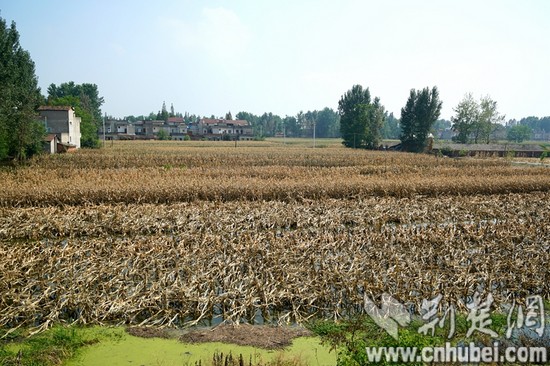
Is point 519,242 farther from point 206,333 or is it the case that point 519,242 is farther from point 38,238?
point 38,238

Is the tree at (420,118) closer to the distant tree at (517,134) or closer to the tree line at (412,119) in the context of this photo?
the tree line at (412,119)

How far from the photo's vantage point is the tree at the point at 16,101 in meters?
33.8

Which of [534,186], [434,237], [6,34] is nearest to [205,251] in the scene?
[434,237]

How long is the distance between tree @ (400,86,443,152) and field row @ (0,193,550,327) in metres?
52.7

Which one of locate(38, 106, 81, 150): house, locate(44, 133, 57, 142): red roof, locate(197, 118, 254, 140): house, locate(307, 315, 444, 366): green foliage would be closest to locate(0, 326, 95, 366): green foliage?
locate(307, 315, 444, 366): green foliage

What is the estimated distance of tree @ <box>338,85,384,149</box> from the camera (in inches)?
2945

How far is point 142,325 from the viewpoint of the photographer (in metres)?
9.10

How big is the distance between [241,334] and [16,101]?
39208 millimetres

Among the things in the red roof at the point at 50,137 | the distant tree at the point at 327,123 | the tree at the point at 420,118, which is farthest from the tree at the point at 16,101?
the distant tree at the point at 327,123

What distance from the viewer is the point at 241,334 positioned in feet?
28.6

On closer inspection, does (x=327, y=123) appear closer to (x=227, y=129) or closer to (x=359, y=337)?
(x=227, y=129)

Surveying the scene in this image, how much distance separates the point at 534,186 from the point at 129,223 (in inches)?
1030

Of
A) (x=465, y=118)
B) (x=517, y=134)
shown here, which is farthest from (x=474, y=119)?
(x=517, y=134)

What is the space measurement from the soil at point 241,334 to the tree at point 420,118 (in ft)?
215
